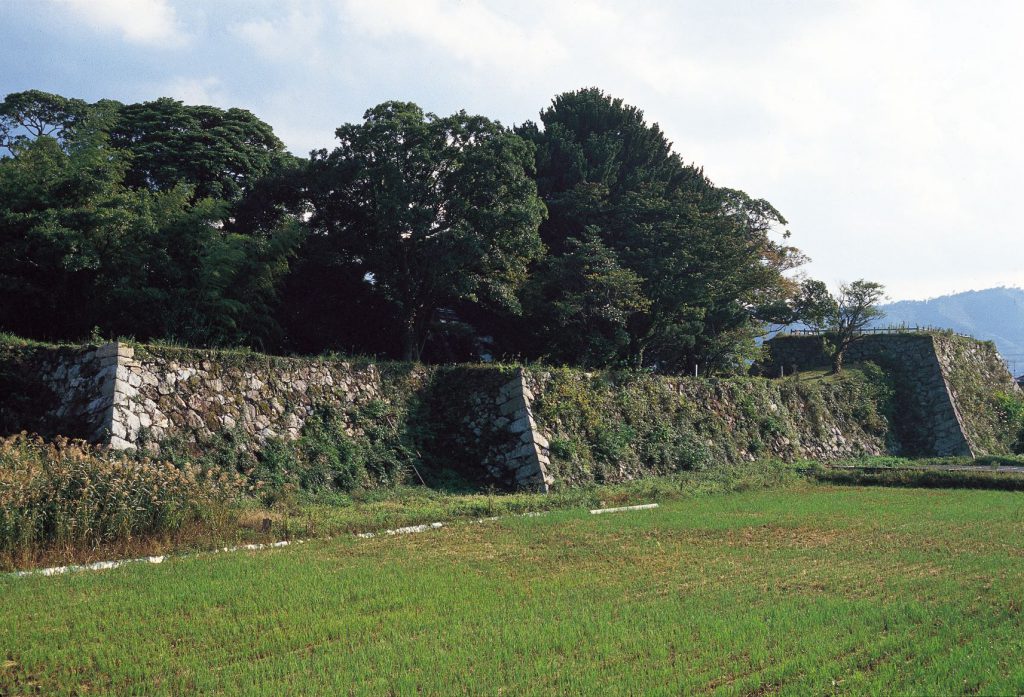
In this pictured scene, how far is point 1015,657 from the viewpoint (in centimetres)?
587

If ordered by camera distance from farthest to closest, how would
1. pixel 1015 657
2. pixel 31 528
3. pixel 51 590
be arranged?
pixel 31 528, pixel 51 590, pixel 1015 657

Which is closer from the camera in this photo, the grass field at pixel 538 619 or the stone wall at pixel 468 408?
the grass field at pixel 538 619

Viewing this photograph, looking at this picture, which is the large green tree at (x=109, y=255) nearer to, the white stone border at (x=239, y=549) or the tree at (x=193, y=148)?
the tree at (x=193, y=148)

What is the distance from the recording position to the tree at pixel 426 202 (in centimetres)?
2094

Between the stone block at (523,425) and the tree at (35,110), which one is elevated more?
the tree at (35,110)

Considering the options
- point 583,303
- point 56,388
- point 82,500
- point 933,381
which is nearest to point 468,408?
Answer: point 583,303

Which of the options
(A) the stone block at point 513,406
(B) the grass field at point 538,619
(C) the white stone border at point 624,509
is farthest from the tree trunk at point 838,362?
(B) the grass field at point 538,619

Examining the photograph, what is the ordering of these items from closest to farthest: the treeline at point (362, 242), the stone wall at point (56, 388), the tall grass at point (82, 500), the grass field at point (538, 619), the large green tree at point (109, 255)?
the grass field at point (538, 619) → the tall grass at point (82, 500) → the stone wall at point (56, 388) → the large green tree at point (109, 255) → the treeline at point (362, 242)

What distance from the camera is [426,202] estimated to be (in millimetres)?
21031

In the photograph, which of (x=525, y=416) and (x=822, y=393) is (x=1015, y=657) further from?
(x=822, y=393)

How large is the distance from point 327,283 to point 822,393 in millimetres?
20070

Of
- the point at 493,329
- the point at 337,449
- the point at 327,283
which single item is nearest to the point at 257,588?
the point at 337,449

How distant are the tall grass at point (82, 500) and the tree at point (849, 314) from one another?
32644 mm

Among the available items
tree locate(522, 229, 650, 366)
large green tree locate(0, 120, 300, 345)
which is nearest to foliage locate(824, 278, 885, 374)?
tree locate(522, 229, 650, 366)
